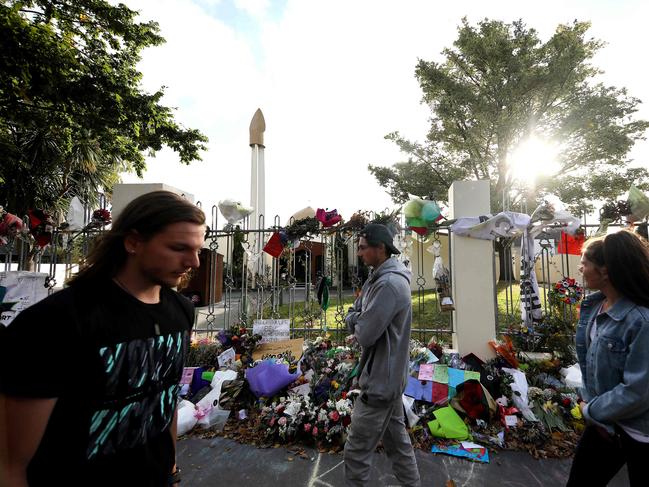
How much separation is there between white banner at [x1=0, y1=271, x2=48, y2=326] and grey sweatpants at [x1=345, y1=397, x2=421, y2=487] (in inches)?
210

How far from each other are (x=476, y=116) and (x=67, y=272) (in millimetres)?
13785

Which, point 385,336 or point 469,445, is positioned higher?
point 385,336

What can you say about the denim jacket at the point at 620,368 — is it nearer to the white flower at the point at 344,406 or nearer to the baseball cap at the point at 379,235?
the baseball cap at the point at 379,235

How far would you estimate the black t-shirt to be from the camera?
899 mm

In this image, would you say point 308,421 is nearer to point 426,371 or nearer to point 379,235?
point 426,371

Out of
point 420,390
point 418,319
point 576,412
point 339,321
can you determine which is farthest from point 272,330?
point 576,412

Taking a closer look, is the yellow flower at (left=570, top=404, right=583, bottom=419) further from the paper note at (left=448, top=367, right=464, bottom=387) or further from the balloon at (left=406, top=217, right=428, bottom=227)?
→ the balloon at (left=406, top=217, right=428, bottom=227)

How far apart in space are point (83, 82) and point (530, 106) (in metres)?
14.2

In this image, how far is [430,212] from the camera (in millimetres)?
4789

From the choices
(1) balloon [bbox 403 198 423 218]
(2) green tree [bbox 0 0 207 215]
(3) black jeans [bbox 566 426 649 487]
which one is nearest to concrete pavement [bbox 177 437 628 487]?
(3) black jeans [bbox 566 426 649 487]

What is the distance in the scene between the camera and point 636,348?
1506 mm

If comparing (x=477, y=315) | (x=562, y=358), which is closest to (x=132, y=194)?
(x=477, y=315)

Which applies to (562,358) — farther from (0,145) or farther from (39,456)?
(0,145)

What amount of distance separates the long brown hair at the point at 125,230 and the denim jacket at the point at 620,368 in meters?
2.06
